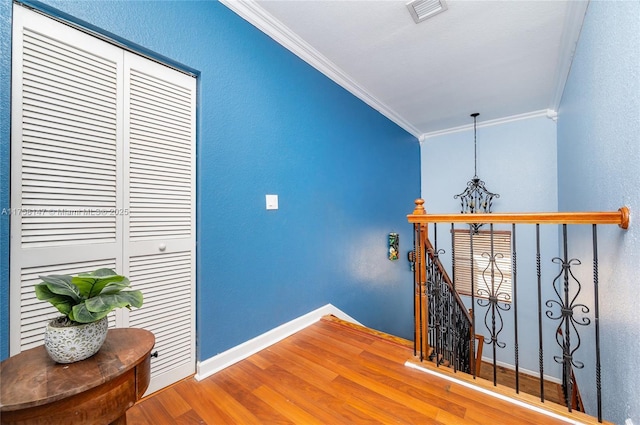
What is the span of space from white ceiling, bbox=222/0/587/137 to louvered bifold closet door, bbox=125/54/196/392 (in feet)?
2.75

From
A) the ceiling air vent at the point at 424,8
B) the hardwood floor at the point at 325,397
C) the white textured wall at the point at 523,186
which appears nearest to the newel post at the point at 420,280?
the hardwood floor at the point at 325,397

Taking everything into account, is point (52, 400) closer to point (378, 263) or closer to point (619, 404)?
point (619, 404)

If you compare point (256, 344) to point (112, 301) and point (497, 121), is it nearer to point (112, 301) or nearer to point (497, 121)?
point (112, 301)

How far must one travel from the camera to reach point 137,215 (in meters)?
1.46

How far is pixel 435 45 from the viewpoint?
7.85 feet

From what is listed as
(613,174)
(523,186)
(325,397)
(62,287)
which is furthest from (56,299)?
(523,186)

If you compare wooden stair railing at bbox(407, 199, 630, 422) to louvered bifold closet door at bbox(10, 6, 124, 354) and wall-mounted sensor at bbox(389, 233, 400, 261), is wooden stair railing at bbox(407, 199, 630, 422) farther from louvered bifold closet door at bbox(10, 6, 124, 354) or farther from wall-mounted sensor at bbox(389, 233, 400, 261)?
louvered bifold closet door at bbox(10, 6, 124, 354)

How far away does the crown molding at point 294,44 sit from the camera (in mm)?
1899

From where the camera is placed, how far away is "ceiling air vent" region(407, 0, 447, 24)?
192 cm

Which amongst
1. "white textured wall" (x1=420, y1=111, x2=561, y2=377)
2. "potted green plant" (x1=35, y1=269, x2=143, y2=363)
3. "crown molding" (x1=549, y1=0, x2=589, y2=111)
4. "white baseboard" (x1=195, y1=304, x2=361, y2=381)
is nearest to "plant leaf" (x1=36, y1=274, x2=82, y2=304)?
"potted green plant" (x1=35, y1=269, x2=143, y2=363)

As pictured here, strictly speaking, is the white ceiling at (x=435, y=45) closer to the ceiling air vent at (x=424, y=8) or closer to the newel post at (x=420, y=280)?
the ceiling air vent at (x=424, y=8)

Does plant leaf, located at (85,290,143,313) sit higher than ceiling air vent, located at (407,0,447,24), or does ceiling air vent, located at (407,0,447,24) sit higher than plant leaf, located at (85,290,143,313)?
ceiling air vent, located at (407,0,447,24)

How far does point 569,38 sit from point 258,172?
9.25 feet

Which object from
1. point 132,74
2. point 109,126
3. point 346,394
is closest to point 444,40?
point 132,74
